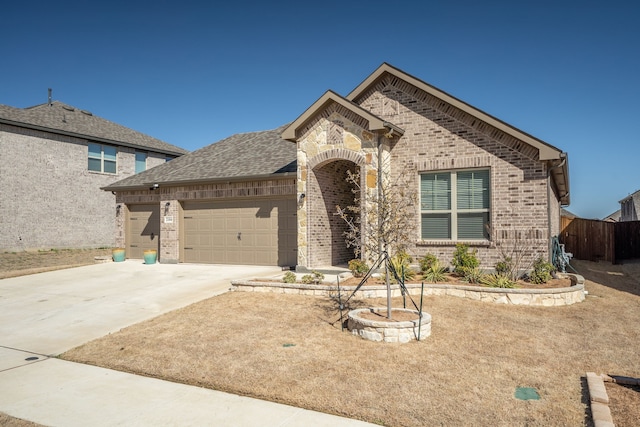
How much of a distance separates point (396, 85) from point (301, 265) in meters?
6.00

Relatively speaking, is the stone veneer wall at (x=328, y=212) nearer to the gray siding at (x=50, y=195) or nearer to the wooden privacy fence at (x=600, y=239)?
the wooden privacy fence at (x=600, y=239)

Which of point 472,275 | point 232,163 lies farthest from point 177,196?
point 472,275

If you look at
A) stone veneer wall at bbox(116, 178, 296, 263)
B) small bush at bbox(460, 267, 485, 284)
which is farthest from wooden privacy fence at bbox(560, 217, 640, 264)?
stone veneer wall at bbox(116, 178, 296, 263)

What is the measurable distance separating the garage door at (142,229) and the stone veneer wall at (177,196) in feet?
0.97

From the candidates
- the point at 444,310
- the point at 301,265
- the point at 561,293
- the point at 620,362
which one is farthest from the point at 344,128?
the point at 620,362

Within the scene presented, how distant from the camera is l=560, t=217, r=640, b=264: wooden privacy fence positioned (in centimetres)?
2039

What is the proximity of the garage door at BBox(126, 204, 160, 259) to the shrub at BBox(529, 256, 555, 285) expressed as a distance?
14067mm

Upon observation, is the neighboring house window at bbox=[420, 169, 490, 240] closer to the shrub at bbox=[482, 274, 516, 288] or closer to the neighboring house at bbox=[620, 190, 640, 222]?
the shrub at bbox=[482, 274, 516, 288]

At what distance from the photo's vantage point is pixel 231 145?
20.2 metres

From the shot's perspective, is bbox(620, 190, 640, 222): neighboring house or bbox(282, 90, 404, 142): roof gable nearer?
bbox(282, 90, 404, 142): roof gable

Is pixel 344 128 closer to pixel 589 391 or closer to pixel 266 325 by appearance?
pixel 266 325

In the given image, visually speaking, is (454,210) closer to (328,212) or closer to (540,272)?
(540,272)

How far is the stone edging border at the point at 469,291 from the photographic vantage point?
369 inches

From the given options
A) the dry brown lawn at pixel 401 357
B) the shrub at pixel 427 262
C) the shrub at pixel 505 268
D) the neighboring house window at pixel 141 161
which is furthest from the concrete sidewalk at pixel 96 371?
the neighboring house window at pixel 141 161
